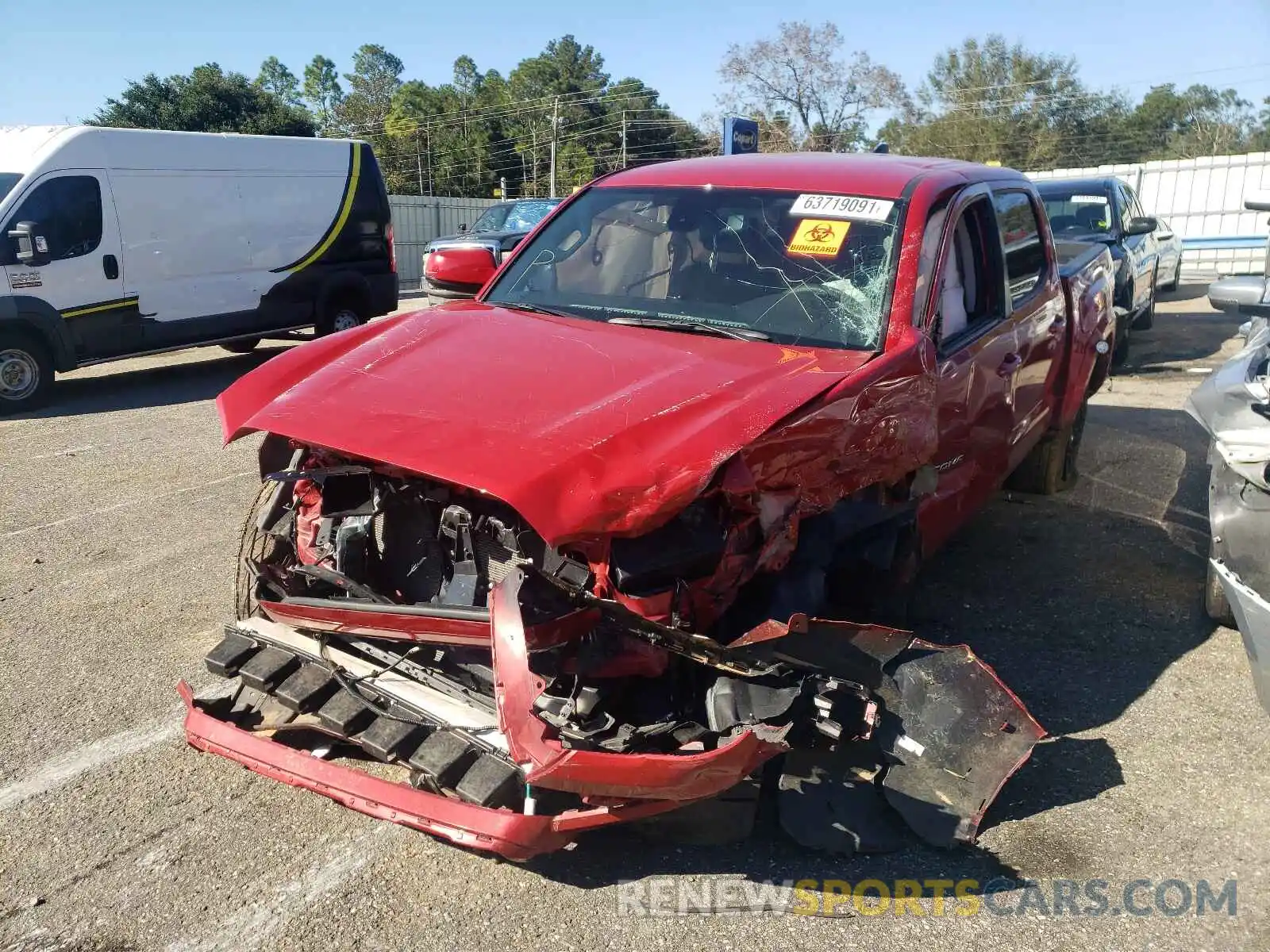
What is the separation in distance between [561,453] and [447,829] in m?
1.00

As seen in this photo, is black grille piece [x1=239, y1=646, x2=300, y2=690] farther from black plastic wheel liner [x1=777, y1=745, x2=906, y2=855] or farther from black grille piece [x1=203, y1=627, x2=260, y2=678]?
black plastic wheel liner [x1=777, y1=745, x2=906, y2=855]

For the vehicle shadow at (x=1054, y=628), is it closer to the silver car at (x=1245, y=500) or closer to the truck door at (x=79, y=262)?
the silver car at (x=1245, y=500)

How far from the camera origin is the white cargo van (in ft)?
31.1

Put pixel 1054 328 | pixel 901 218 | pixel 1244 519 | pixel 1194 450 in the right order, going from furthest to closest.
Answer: pixel 1194 450 < pixel 1054 328 < pixel 901 218 < pixel 1244 519

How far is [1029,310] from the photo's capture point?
16.6 feet

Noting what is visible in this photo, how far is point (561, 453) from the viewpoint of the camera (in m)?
2.74

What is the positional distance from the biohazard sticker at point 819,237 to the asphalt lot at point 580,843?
5.49 ft

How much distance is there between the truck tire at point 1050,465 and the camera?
20.5ft

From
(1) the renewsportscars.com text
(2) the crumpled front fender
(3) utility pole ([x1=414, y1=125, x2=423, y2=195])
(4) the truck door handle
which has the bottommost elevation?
(1) the renewsportscars.com text

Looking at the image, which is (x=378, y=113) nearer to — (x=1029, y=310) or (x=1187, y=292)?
(x=1187, y=292)

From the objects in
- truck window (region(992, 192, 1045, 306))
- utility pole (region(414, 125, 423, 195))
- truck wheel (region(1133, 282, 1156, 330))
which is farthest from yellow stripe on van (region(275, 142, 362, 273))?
utility pole (region(414, 125, 423, 195))

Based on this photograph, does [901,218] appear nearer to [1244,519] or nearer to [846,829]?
[1244,519]

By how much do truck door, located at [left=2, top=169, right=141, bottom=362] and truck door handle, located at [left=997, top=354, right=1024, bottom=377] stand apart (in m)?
8.62

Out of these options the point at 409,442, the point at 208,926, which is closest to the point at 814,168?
the point at 409,442
